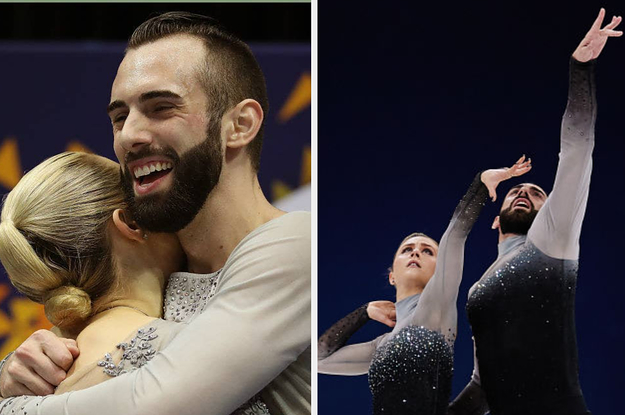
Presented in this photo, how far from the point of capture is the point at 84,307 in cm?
280

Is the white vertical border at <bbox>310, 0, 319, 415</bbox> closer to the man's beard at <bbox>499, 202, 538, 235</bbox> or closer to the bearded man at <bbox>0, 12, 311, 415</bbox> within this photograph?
the bearded man at <bbox>0, 12, 311, 415</bbox>

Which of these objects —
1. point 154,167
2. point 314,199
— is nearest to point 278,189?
point 314,199

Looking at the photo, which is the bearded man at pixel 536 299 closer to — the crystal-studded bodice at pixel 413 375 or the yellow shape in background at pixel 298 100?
the crystal-studded bodice at pixel 413 375

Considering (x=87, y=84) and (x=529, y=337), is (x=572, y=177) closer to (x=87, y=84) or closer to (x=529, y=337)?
(x=529, y=337)

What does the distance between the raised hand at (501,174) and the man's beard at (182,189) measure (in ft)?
2.77

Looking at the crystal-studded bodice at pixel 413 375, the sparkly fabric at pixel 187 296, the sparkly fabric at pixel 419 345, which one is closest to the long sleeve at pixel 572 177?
the sparkly fabric at pixel 419 345

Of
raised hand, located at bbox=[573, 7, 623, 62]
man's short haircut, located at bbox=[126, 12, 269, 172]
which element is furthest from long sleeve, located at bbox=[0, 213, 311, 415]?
raised hand, located at bbox=[573, 7, 623, 62]

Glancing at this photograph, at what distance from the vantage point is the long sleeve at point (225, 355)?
2617mm

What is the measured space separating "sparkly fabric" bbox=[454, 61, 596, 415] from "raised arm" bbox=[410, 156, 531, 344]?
0.07 meters

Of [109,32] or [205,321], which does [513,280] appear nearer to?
[205,321]

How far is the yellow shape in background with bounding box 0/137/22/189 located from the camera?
115 inches

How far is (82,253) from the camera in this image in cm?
282

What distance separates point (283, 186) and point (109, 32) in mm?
755

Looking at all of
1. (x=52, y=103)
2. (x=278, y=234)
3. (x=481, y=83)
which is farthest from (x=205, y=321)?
(x=481, y=83)
